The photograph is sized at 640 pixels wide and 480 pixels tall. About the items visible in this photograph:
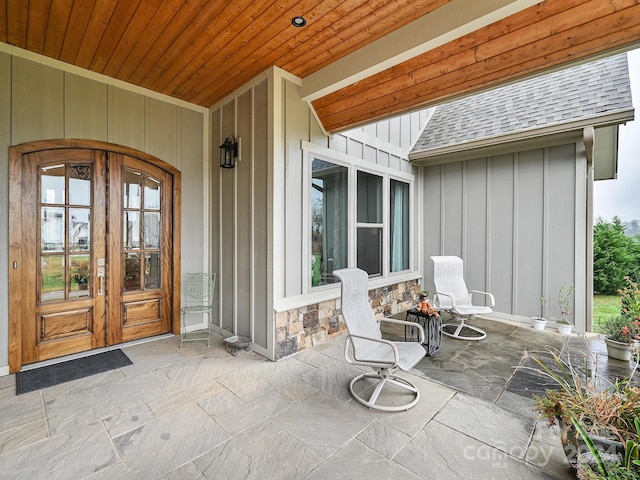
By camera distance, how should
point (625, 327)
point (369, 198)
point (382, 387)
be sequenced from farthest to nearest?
point (369, 198) → point (625, 327) → point (382, 387)

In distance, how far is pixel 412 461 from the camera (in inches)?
76.0

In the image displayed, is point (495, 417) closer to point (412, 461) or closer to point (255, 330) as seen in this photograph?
point (412, 461)

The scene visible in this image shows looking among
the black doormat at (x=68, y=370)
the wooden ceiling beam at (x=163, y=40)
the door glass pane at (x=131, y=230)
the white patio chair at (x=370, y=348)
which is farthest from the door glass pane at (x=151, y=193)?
the white patio chair at (x=370, y=348)

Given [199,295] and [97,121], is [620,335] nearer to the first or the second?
[199,295]

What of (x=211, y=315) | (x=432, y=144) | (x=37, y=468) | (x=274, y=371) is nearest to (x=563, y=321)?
(x=432, y=144)

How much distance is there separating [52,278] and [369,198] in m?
4.13

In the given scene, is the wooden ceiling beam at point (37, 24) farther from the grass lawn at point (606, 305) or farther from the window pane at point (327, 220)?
the grass lawn at point (606, 305)

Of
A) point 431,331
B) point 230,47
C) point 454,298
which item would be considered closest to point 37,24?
point 230,47

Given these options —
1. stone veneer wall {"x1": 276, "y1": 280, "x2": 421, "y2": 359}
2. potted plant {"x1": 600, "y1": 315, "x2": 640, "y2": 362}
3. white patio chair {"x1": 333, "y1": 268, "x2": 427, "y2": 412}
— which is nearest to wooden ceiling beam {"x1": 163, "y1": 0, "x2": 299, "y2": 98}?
white patio chair {"x1": 333, "y1": 268, "x2": 427, "y2": 412}

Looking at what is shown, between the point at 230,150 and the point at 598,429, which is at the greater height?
the point at 230,150

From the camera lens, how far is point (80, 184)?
3531 millimetres

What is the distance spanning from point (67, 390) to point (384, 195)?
4.59 meters

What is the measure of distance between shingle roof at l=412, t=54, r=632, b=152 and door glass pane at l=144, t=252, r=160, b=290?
182 inches

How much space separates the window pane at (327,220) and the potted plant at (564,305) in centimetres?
325
